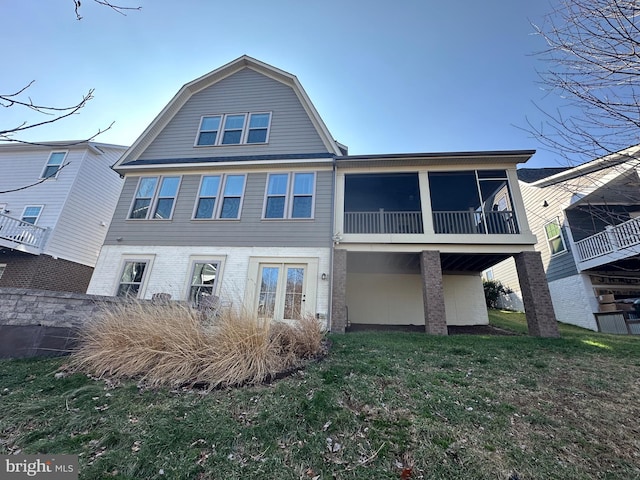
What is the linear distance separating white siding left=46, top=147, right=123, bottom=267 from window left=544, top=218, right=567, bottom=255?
892 inches

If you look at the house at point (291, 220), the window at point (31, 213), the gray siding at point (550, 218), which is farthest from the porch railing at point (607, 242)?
the window at point (31, 213)

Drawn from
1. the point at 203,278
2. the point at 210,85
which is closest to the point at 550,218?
the point at 203,278

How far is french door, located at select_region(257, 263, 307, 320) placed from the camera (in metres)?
8.23

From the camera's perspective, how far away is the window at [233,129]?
10.6m

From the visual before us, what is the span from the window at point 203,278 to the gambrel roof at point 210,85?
5275 mm

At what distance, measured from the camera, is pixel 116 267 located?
355 inches

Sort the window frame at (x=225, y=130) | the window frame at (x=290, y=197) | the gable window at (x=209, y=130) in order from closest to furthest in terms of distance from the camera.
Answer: the window frame at (x=290, y=197) < the window frame at (x=225, y=130) < the gable window at (x=209, y=130)

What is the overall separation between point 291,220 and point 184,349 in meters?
5.49

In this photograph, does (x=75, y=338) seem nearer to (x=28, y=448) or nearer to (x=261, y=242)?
(x=28, y=448)

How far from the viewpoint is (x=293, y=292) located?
8391 mm

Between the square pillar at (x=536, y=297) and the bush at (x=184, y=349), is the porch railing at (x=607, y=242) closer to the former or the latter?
the square pillar at (x=536, y=297)

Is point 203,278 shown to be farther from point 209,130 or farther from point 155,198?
point 209,130

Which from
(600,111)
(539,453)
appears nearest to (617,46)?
(600,111)

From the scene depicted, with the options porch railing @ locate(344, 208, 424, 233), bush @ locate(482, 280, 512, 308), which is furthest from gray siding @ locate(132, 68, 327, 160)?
bush @ locate(482, 280, 512, 308)
